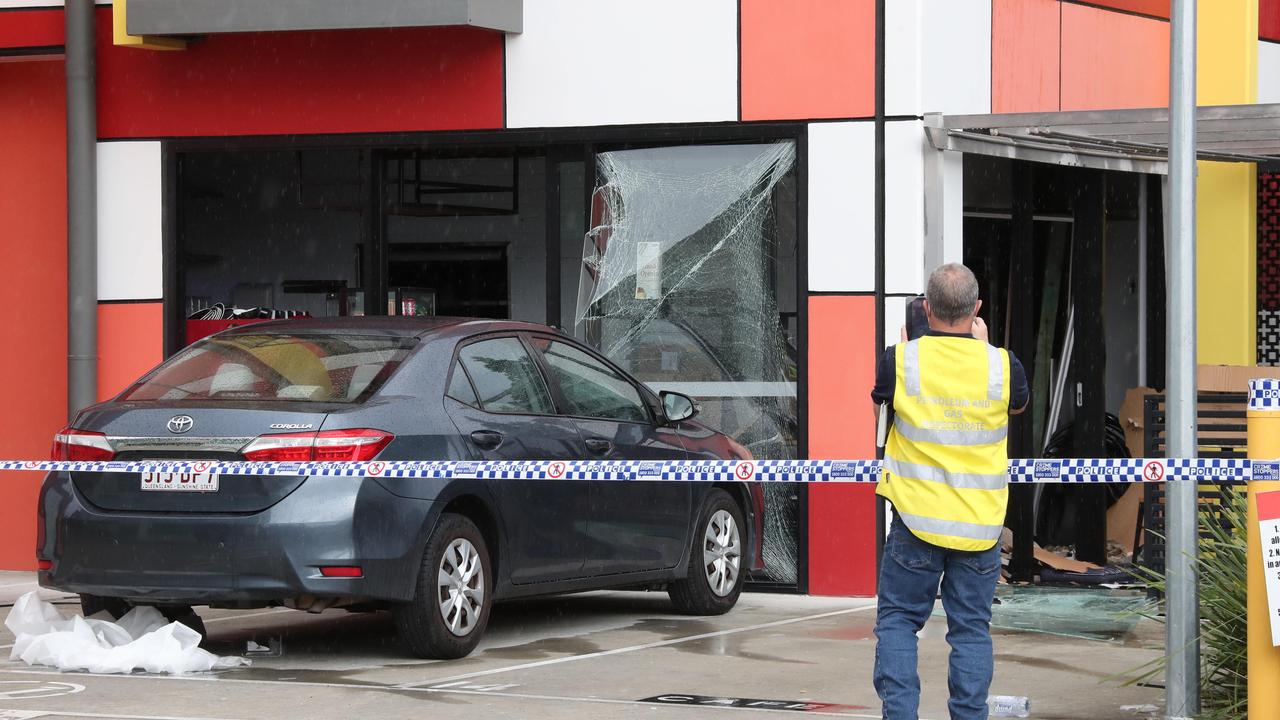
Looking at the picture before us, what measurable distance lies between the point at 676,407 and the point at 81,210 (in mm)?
5176

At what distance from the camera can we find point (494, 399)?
30.8 feet

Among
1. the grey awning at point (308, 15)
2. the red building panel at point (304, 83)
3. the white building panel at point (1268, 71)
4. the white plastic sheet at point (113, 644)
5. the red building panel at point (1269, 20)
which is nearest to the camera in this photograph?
the white plastic sheet at point (113, 644)

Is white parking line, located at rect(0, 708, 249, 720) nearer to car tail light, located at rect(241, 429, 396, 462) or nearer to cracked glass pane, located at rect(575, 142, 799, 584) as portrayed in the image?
car tail light, located at rect(241, 429, 396, 462)

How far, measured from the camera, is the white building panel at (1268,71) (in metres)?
14.6

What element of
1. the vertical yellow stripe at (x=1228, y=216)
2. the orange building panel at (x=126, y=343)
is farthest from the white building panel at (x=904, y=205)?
the orange building panel at (x=126, y=343)

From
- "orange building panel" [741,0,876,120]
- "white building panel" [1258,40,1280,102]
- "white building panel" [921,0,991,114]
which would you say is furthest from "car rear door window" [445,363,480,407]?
"white building panel" [1258,40,1280,102]

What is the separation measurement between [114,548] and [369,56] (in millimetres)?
5490

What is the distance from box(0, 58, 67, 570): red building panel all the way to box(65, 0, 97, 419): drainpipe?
29cm

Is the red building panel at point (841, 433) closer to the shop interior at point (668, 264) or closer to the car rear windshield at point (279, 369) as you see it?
the shop interior at point (668, 264)

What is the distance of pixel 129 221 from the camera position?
13.5m

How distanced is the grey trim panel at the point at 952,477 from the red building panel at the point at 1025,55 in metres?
6.51

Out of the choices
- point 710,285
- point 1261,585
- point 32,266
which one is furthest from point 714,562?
point 32,266

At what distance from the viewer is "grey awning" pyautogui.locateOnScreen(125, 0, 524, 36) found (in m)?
12.2

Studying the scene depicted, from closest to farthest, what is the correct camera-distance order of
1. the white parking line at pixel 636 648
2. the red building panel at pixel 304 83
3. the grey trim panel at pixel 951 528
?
the grey trim panel at pixel 951 528 < the white parking line at pixel 636 648 < the red building panel at pixel 304 83
